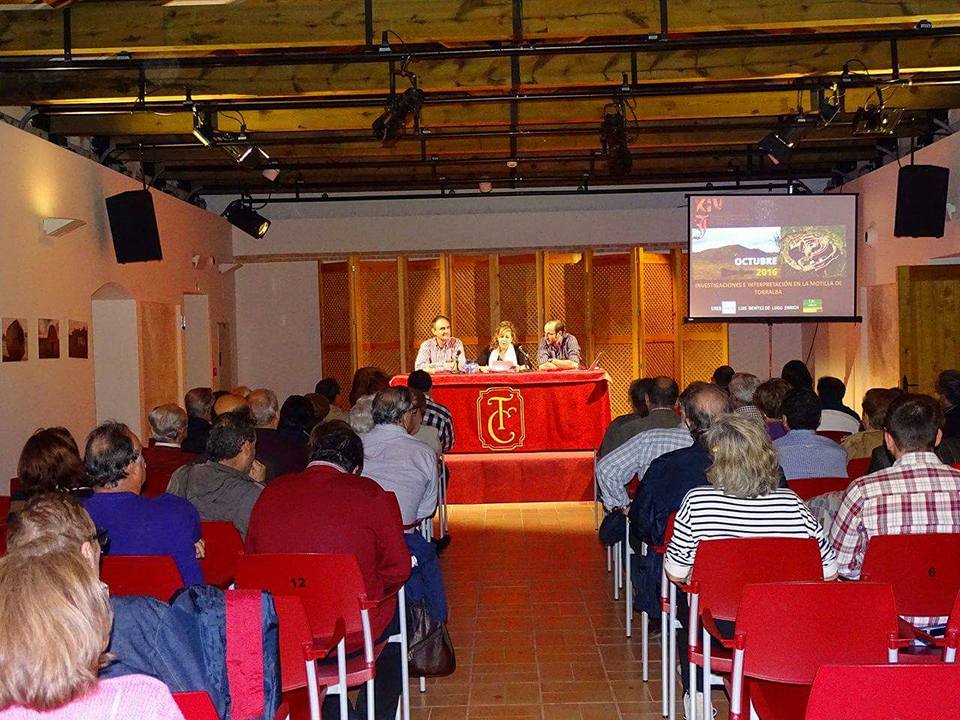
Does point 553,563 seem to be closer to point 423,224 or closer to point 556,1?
point 556,1

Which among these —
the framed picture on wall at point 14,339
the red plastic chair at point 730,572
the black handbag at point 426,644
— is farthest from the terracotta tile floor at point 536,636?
the framed picture on wall at point 14,339

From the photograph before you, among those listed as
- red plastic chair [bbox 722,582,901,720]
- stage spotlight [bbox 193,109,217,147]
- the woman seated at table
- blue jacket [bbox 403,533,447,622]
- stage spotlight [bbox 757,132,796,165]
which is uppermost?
stage spotlight [bbox 193,109,217,147]

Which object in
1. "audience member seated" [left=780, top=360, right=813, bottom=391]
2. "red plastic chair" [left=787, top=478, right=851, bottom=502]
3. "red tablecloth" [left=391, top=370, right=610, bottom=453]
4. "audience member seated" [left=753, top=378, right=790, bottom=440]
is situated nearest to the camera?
"red plastic chair" [left=787, top=478, right=851, bottom=502]

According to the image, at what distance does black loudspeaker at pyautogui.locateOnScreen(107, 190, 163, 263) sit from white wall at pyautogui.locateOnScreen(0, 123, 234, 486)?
16 centimetres

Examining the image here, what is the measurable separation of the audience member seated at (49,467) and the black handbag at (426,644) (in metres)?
1.42

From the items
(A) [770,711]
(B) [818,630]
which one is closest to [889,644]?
(B) [818,630]

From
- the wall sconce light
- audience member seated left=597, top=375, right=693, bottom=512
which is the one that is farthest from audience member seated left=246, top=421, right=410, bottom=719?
the wall sconce light

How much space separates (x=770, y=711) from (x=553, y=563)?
14.4ft

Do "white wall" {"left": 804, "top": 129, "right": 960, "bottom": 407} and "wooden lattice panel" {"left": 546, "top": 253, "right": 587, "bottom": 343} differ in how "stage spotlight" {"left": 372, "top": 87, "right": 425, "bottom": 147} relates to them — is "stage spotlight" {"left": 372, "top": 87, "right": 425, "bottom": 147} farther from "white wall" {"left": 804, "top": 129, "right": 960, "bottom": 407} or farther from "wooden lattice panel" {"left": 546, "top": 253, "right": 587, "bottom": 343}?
"wooden lattice panel" {"left": 546, "top": 253, "right": 587, "bottom": 343}

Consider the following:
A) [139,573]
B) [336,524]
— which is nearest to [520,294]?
[336,524]

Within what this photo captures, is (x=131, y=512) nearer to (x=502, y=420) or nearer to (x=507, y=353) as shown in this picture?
(x=502, y=420)

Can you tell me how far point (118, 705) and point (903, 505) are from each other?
2.80 m

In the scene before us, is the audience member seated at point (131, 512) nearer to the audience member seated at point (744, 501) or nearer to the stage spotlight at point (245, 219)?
the audience member seated at point (744, 501)

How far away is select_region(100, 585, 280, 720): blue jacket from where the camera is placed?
2254 millimetres
